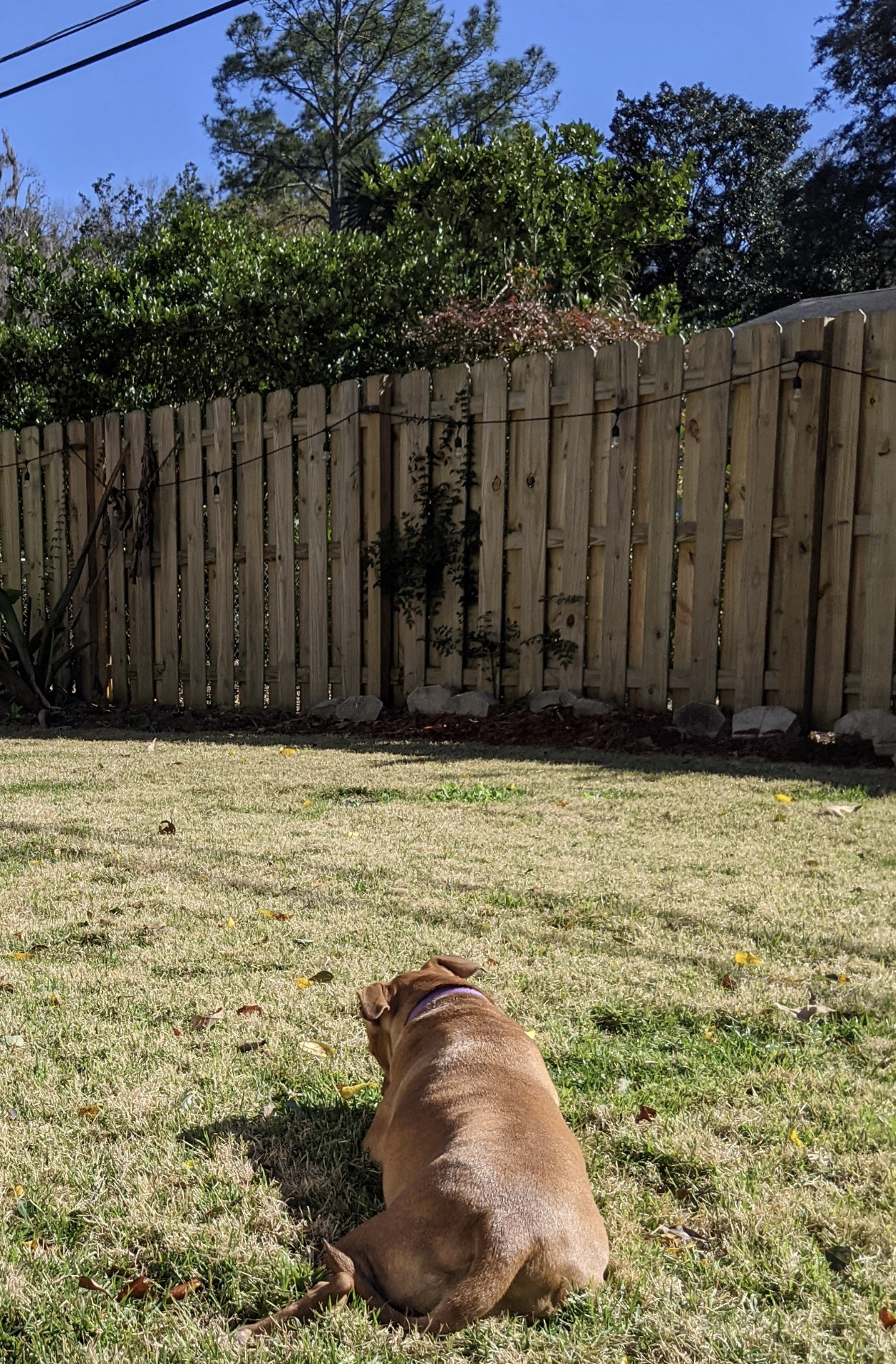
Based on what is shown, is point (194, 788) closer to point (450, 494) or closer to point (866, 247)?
point (450, 494)

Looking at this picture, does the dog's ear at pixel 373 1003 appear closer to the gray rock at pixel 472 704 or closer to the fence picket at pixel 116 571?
the gray rock at pixel 472 704

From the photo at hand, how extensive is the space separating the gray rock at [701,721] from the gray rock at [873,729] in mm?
648

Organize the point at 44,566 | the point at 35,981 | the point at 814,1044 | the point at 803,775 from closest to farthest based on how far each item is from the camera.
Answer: the point at 814,1044
the point at 35,981
the point at 803,775
the point at 44,566

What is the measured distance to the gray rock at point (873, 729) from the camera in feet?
18.5

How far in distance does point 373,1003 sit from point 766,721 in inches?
171

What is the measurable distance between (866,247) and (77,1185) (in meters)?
26.5

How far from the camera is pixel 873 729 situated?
5750 mm

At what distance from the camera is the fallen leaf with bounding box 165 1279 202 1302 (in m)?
1.71

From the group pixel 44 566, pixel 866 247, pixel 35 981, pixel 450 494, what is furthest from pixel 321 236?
pixel 866 247

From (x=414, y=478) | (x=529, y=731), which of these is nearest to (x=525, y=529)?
(x=414, y=478)

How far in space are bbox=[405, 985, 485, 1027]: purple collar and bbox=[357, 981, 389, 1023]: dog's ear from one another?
0.07 metres

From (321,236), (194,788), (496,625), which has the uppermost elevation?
(321,236)

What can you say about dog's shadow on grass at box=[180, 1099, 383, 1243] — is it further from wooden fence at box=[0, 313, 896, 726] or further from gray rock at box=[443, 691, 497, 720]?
gray rock at box=[443, 691, 497, 720]

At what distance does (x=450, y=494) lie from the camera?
299 inches
